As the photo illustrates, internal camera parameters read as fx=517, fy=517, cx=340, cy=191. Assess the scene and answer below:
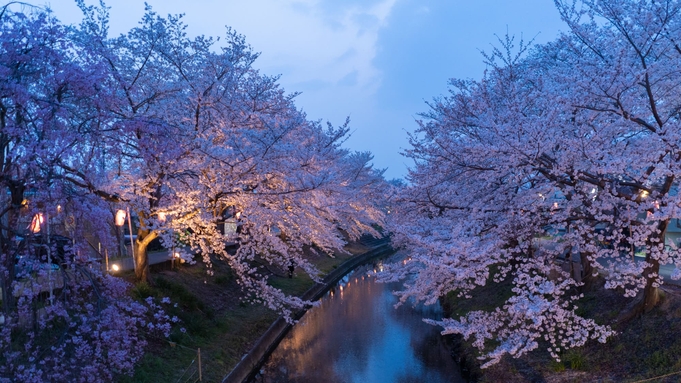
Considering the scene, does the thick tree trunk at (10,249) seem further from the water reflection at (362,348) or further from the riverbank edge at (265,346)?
the water reflection at (362,348)

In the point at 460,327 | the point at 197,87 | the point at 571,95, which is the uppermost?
the point at 197,87

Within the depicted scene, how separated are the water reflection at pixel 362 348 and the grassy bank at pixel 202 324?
1188 millimetres

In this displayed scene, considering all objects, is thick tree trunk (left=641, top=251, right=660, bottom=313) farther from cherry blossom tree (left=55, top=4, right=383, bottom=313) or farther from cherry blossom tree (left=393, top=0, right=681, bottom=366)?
cherry blossom tree (left=55, top=4, right=383, bottom=313)

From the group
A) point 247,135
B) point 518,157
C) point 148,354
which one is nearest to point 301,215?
point 247,135

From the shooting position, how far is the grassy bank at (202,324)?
11.4m

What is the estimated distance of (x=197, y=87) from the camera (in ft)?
45.8

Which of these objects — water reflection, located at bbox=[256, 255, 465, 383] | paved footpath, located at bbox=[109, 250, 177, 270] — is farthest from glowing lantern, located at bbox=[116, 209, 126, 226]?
water reflection, located at bbox=[256, 255, 465, 383]

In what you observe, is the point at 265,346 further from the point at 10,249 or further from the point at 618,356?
the point at 618,356

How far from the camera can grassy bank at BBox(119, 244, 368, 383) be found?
11406mm

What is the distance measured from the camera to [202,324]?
48.0 ft

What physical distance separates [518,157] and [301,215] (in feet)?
24.1

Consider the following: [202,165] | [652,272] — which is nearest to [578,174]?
[652,272]

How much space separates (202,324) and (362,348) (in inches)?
212

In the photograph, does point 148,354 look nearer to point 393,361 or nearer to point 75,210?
point 75,210
